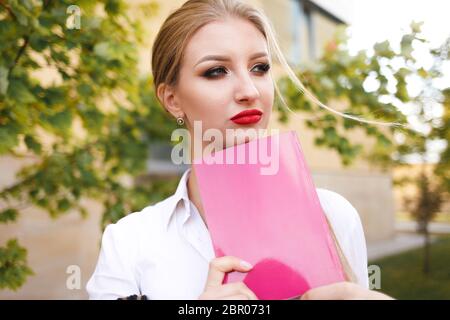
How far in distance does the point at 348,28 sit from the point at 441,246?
9562 millimetres

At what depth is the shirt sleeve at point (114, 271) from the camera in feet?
3.68

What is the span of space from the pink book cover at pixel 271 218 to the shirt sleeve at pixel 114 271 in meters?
0.34

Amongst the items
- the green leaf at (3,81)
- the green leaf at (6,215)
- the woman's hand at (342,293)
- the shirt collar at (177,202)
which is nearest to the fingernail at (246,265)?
the woman's hand at (342,293)

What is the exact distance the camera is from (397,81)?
2041 mm

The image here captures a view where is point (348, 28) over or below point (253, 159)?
over

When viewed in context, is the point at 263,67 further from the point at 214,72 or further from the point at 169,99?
the point at 169,99

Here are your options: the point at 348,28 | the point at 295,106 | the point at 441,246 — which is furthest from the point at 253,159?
the point at 441,246

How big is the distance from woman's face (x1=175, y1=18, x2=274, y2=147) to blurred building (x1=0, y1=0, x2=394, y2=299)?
491 mm

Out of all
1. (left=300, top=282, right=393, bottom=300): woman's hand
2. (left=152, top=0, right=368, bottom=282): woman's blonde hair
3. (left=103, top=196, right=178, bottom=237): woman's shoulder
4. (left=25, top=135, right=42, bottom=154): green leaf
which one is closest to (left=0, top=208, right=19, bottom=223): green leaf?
(left=25, top=135, right=42, bottom=154): green leaf

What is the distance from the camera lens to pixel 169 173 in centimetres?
690

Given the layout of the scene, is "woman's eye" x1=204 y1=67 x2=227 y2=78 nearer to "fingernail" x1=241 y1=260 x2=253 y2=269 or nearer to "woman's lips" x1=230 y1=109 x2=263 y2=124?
"woman's lips" x1=230 y1=109 x2=263 y2=124

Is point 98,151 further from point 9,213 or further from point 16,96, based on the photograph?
point 16,96

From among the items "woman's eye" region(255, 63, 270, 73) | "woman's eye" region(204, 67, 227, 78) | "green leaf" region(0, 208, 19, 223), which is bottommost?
"green leaf" region(0, 208, 19, 223)

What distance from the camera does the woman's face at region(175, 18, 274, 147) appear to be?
111cm
